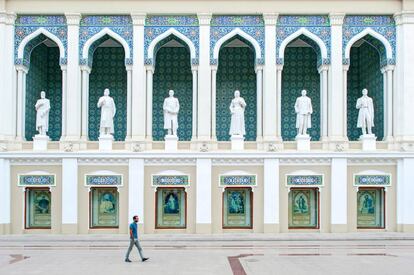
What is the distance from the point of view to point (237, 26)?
79.0ft

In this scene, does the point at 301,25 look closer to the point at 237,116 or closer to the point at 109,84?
the point at 237,116

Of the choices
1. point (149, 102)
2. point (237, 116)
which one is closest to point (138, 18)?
point (149, 102)

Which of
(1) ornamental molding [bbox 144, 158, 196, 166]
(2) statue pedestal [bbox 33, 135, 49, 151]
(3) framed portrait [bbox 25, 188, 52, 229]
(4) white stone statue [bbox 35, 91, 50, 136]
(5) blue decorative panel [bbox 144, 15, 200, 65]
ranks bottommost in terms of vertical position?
(3) framed portrait [bbox 25, 188, 52, 229]

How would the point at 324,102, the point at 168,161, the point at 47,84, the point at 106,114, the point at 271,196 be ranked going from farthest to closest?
the point at 47,84, the point at 324,102, the point at 106,114, the point at 168,161, the point at 271,196

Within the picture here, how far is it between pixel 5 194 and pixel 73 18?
7.51m

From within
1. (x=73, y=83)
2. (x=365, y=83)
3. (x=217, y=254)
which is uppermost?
(x=365, y=83)

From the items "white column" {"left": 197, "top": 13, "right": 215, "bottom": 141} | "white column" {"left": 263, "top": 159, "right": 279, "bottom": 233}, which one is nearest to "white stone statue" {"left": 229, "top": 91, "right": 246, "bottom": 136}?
"white column" {"left": 197, "top": 13, "right": 215, "bottom": 141}

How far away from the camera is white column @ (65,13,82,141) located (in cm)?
2370

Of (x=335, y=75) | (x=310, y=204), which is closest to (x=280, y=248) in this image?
(x=310, y=204)

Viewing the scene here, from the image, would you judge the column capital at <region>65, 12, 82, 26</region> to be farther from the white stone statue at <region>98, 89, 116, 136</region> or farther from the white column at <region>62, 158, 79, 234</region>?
the white column at <region>62, 158, 79, 234</region>

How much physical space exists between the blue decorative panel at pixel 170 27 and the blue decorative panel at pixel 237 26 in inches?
26.9

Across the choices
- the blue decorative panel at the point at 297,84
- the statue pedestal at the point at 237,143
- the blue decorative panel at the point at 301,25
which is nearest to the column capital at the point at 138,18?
the blue decorative panel at the point at 301,25

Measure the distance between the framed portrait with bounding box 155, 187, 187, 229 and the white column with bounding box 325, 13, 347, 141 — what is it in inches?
258

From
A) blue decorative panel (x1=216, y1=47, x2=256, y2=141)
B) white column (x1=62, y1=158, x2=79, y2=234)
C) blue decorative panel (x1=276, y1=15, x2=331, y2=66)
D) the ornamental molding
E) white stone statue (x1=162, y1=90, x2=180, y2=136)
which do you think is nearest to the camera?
white column (x1=62, y1=158, x2=79, y2=234)
